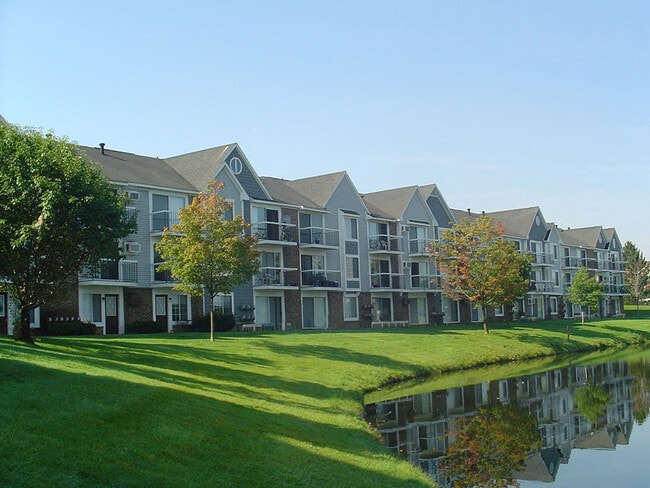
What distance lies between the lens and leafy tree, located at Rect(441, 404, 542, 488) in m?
16.2

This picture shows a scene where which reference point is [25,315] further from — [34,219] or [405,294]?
[405,294]

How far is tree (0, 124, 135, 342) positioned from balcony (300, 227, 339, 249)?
27066 millimetres

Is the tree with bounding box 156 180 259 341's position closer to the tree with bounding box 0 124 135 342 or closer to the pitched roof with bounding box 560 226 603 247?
the tree with bounding box 0 124 135 342

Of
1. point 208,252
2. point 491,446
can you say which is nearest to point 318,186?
point 208,252

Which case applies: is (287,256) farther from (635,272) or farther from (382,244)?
(635,272)

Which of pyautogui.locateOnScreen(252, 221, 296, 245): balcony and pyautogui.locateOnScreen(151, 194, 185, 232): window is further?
pyautogui.locateOnScreen(252, 221, 296, 245): balcony

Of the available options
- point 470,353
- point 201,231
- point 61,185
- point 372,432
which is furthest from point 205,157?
point 372,432

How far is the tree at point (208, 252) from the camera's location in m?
33.2

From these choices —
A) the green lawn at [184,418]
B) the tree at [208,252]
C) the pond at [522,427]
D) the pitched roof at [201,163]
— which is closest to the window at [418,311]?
the pitched roof at [201,163]

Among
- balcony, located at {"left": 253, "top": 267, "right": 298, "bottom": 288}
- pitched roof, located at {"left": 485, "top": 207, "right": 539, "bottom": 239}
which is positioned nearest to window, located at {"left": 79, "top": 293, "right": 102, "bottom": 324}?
balcony, located at {"left": 253, "top": 267, "right": 298, "bottom": 288}

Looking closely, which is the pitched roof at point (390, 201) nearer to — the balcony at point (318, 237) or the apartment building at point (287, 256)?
the apartment building at point (287, 256)

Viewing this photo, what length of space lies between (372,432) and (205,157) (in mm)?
31087

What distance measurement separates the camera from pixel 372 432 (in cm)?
1931

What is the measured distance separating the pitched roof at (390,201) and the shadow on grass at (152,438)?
139 ft
